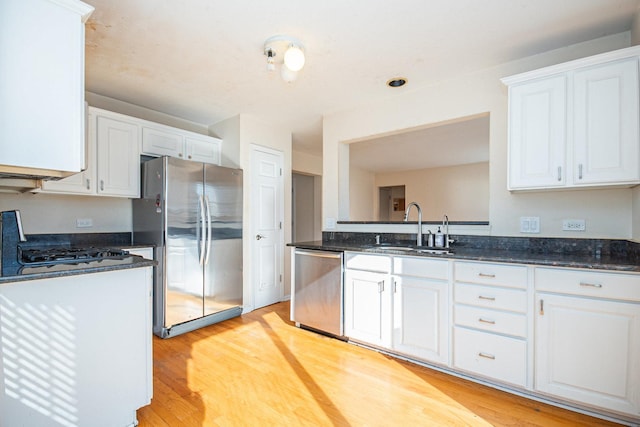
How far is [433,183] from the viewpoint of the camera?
25.5 ft

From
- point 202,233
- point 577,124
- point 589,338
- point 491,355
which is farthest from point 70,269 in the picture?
point 577,124

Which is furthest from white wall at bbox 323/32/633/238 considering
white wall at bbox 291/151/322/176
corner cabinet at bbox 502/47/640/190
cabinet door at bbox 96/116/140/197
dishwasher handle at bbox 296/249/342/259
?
cabinet door at bbox 96/116/140/197

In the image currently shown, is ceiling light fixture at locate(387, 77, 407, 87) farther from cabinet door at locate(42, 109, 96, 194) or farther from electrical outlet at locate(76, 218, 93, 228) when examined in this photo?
electrical outlet at locate(76, 218, 93, 228)

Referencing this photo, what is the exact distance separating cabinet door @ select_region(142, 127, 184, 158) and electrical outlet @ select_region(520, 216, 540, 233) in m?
3.44

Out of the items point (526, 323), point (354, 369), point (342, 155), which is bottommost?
point (354, 369)

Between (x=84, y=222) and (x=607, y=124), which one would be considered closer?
(x=607, y=124)

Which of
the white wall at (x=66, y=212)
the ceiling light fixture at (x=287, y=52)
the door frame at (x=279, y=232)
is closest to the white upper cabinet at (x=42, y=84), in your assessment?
the ceiling light fixture at (x=287, y=52)

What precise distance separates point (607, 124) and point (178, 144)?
12.3 ft

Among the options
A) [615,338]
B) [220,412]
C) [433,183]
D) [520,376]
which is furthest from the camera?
[433,183]

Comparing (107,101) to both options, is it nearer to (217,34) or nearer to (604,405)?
(217,34)

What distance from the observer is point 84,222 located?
3.00 metres

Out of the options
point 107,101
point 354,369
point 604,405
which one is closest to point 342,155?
point 354,369

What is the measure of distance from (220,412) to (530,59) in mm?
3293

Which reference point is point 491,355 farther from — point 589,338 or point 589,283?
point 589,283
